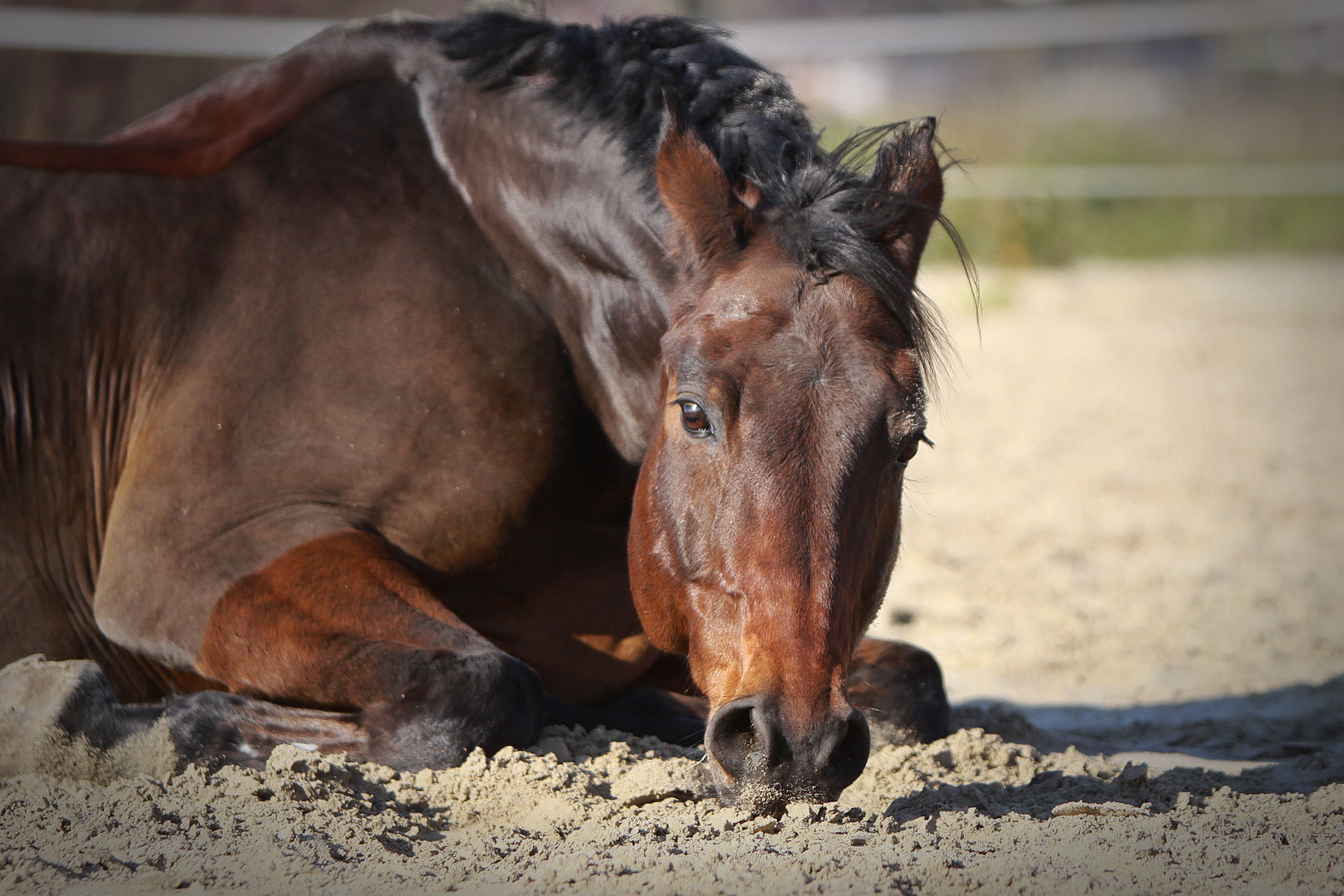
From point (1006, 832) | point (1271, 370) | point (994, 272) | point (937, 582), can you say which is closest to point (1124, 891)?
point (1006, 832)

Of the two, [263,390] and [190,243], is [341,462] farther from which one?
[190,243]

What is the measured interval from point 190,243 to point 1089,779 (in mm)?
2509

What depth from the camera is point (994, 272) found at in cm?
1139

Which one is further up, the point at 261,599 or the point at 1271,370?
the point at 1271,370

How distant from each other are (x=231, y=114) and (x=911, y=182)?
73.7 inches

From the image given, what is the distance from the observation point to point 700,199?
242 centimetres

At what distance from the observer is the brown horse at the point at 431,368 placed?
7.81 ft

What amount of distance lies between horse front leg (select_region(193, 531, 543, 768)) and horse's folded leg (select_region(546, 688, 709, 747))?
0.33 meters

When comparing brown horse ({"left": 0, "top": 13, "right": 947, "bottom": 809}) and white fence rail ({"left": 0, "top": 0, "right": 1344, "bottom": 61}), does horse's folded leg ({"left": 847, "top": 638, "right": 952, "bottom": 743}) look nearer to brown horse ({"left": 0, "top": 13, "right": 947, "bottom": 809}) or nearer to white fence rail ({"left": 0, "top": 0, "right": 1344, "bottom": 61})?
brown horse ({"left": 0, "top": 13, "right": 947, "bottom": 809})

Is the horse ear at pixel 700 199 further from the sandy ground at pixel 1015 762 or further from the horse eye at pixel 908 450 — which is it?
the sandy ground at pixel 1015 762

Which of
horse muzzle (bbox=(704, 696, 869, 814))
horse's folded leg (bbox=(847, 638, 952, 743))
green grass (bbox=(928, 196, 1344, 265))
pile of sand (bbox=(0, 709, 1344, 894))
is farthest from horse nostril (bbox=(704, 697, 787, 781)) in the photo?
green grass (bbox=(928, 196, 1344, 265))

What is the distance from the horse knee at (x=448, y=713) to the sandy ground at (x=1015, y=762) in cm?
6

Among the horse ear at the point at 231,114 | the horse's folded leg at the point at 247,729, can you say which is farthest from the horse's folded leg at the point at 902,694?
the horse ear at the point at 231,114

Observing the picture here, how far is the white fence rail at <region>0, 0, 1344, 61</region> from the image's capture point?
9086 millimetres
